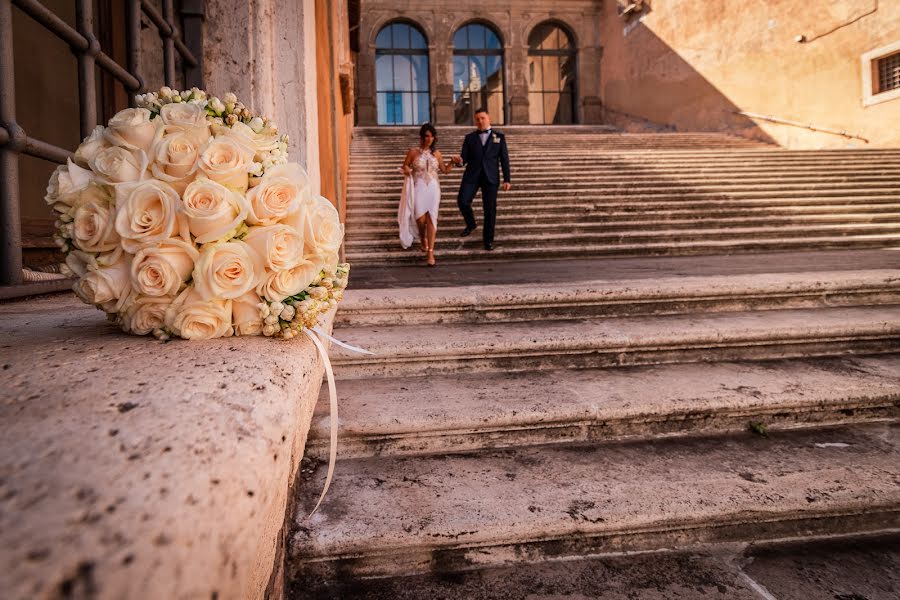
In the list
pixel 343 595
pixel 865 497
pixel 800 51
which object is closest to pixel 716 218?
pixel 865 497

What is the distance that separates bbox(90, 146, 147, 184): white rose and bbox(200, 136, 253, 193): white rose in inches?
5.1

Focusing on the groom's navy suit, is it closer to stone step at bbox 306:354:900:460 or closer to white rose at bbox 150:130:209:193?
stone step at bbox 306:354:900:460

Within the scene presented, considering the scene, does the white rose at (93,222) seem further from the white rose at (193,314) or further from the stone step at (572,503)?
the stone step at (572,503)

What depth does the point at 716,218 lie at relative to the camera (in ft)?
21.7

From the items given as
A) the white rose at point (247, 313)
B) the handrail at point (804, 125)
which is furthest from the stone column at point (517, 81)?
the white rose at point (247, 313)

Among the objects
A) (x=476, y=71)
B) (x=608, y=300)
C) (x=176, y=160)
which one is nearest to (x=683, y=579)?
(x=176, y=160)

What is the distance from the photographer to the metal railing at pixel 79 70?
4.53 feet

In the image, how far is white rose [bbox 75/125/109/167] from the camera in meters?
1.07

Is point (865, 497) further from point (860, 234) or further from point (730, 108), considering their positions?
point (730, 108)

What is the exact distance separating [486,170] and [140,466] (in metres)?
5.55

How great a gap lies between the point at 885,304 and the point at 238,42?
3.90 m

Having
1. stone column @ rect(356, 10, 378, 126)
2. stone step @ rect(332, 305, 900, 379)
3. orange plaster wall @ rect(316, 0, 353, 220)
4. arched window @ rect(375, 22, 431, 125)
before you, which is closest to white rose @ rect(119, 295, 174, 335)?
stone step @ rect(332, 305, 900, 379)

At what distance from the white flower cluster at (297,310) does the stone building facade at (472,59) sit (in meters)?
17.3

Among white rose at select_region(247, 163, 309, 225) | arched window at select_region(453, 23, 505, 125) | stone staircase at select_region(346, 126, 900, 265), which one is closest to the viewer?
white rose at select_region(247, 163, 309, 225)
